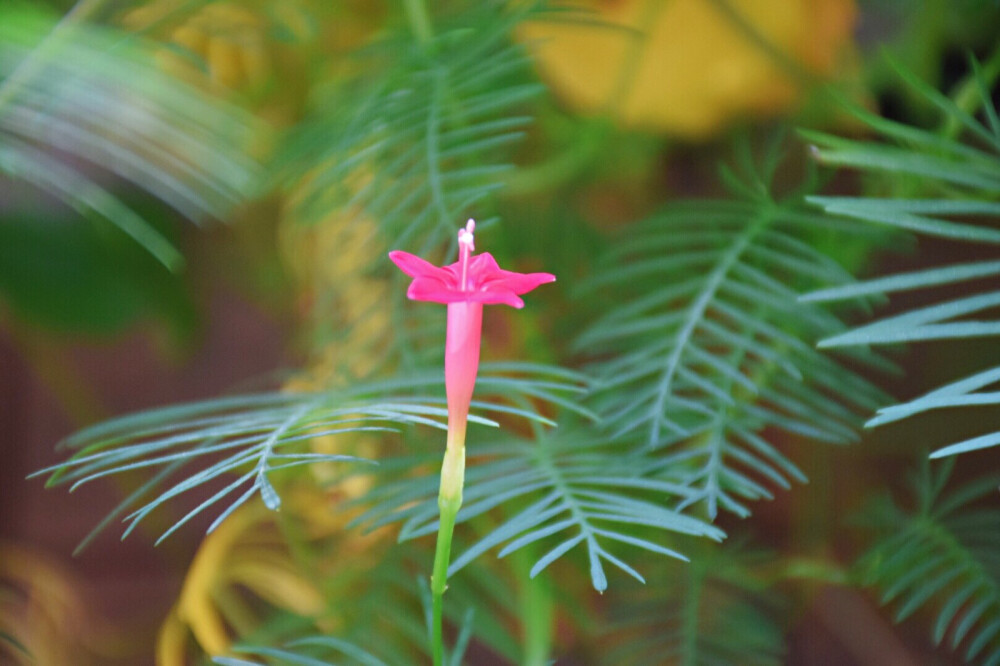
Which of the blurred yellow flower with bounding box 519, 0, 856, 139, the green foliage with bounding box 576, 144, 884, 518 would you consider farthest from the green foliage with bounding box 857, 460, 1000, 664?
the blurred yellow flower with bounding box 519, 0, 856, 139

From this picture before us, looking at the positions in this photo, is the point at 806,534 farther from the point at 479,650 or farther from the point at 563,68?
the point at 563,68

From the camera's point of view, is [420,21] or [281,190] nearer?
[420,21]

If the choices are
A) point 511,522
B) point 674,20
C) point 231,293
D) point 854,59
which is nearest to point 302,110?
point 231,293

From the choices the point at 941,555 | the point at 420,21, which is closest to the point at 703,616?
the point at 941,555

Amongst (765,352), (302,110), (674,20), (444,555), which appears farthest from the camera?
(302,110)

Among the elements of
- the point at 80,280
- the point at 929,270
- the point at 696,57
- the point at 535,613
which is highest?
the point at 696,57

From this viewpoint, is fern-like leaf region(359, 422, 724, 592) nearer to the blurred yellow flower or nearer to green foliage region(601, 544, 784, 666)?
green foliage region(601, 544, 784, 666)

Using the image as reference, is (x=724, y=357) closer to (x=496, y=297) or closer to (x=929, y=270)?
(x=929, y=270)
